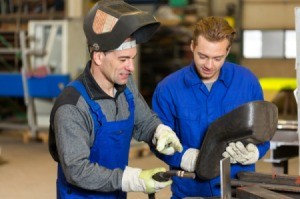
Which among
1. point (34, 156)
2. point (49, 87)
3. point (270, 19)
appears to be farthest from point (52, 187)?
point (270, 19)

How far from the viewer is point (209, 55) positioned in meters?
2.58

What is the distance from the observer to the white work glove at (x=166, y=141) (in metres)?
2.40

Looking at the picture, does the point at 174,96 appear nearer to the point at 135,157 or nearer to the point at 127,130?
the point at 127,130

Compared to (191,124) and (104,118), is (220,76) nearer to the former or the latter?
(191,124)

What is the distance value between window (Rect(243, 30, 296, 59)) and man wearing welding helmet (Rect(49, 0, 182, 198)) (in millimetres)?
9659

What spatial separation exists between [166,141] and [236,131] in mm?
294

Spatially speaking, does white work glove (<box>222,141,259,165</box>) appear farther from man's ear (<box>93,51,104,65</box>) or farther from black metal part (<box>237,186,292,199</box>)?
man's ear (<box>93,51,104,65</box>)

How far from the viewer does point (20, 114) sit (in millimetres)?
10016

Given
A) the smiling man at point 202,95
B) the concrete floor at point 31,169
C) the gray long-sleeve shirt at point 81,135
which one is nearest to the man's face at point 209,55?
the smiling man at point 202,95

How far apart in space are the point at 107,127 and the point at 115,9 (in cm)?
43

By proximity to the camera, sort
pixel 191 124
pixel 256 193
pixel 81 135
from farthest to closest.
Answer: pixel 191 124
pixel 81 135
pixel 256 193

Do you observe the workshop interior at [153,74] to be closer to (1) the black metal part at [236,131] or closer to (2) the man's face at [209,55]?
(1) the black metal part at [236,131]

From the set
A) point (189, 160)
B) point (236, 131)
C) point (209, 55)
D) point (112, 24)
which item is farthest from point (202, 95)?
point (112, 24)

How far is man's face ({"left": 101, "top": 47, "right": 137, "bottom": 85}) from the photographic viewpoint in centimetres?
229
